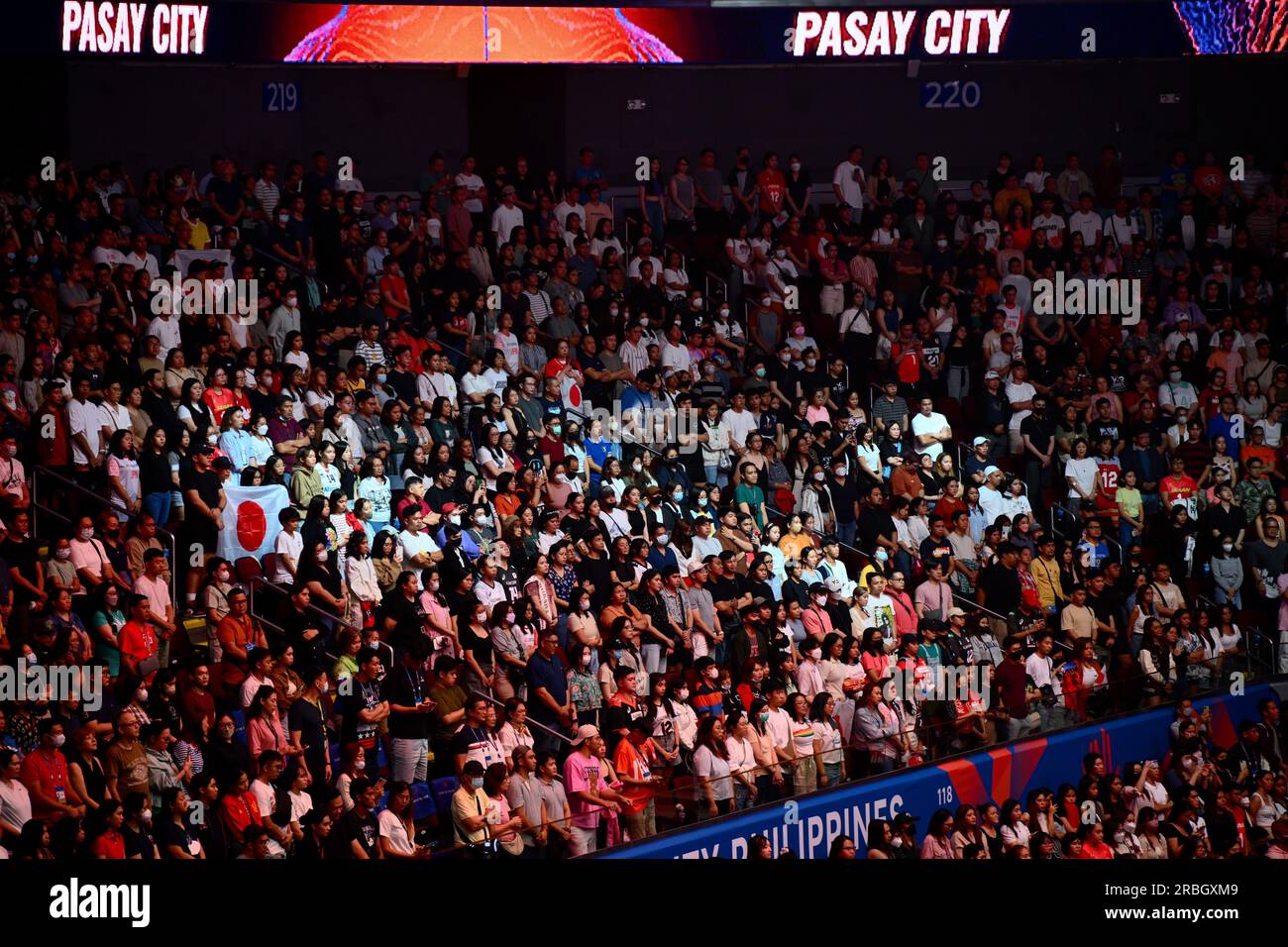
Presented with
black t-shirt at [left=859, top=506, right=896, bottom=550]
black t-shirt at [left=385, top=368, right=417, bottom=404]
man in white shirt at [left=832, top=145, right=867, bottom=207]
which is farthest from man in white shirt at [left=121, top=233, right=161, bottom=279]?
man in white shirt at [left=832, top=145, right=867, bottom=207]

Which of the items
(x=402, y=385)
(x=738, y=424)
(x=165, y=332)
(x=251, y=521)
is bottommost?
(x=251, y=521)

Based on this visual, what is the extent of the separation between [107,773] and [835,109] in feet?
59.6

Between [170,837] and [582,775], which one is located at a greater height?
[582,775]

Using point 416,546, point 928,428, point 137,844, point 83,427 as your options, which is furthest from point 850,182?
point 137,844

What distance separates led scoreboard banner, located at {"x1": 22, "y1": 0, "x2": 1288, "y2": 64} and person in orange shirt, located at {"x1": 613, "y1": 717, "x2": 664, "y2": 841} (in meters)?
11.1

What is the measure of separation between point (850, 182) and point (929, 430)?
5.26 m

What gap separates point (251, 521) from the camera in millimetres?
15961

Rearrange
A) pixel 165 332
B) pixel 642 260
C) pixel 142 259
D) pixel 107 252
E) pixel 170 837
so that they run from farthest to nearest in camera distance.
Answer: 1. pixel 642 260
2. pixel 142 259
3. pixel 107 252
4. pixel 165 332
5. pixel 170 837

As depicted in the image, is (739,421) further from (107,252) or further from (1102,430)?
(107,252)

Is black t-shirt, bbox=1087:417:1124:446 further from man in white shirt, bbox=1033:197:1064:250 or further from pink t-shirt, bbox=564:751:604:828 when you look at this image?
pink t-shirt, bbox=564:751:604:828

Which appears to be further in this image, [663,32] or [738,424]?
[663,32]

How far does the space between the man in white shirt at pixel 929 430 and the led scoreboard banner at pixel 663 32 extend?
5.66 metres

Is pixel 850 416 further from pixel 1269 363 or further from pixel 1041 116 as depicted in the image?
pixel 1041 116
